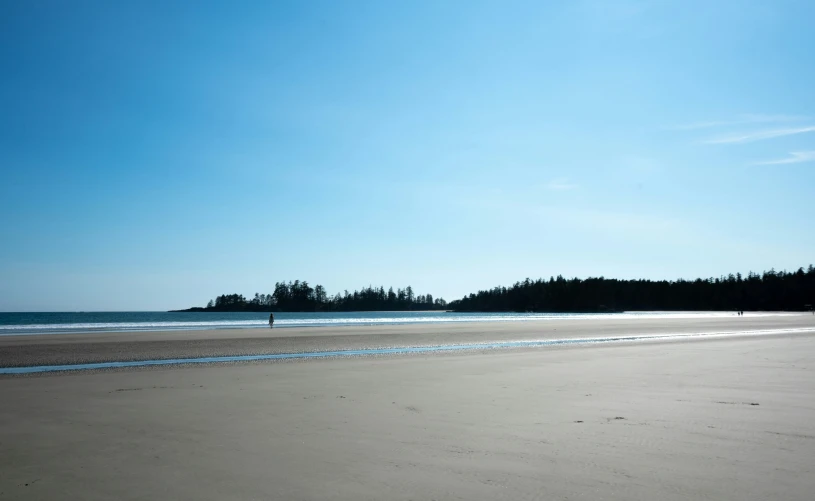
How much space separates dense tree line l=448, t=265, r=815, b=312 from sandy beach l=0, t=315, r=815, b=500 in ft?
548

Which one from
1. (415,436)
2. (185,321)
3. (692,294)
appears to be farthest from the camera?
(692,294)

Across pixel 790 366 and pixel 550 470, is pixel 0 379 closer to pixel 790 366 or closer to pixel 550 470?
pixel 550 470

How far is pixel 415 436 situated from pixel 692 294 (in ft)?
616

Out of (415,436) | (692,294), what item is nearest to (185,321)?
(415,436)

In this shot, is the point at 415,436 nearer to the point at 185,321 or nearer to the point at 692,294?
the point at 185,321

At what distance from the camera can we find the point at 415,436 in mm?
7016

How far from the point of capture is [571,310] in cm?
19188

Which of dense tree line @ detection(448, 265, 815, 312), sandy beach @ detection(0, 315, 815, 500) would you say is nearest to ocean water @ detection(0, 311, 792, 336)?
sandy beach @ detection(0, 315, 815, 500)

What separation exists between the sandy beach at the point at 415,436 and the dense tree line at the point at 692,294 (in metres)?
167

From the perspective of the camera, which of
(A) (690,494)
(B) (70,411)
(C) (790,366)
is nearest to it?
(A) (690,494)

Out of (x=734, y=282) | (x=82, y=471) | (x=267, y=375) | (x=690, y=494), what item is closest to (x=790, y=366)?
(x=690, y=494)

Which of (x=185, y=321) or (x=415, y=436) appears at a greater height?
(x=415, y=436)

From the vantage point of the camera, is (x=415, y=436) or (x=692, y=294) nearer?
(x=415, y=436)

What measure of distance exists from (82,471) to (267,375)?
8853mm
